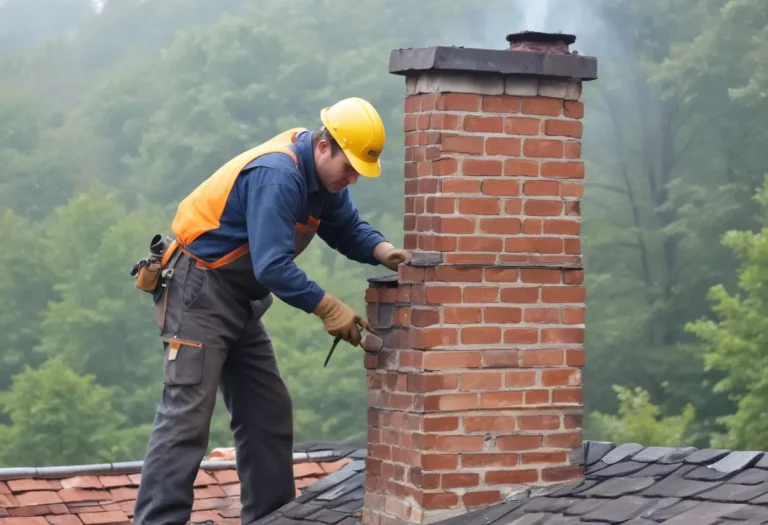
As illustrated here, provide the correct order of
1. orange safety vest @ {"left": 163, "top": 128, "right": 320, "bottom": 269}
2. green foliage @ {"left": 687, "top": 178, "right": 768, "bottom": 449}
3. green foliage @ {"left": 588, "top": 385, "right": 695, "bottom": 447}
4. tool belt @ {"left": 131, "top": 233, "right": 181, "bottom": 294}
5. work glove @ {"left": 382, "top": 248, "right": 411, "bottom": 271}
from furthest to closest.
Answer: green foliage @ {"left": 588, "top": 385, "right": 695, "bottom": 447} → green foliage @ {"left": 687, "top": 178, "right": 768, "bottom": 449} → tool belt @ {"left": 131, "top": 233, "right": 181, "bottom": 294} → work glove @ {"left": 382, "top": 248, "right": 411, "bottom": 271} → orange safety vest @ {"left": 163, "top": 128, "right": 320, "bottom": 269}

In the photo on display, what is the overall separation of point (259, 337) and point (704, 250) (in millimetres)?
29305

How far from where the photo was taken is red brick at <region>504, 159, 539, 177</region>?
488cm

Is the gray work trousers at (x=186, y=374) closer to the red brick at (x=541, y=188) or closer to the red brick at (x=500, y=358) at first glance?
the red brick at (x=500, y=358)

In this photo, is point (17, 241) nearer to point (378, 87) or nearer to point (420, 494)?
point (378, 87)

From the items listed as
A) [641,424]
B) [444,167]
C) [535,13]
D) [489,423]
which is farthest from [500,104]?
[535,13]

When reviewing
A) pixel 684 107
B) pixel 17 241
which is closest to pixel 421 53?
pixel 684 107

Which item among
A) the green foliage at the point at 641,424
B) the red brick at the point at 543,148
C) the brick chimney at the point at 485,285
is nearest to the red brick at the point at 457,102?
the brick chimney at the point at 485,285

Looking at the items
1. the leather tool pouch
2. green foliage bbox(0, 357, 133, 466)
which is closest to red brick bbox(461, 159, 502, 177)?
A: the leather tool pouch

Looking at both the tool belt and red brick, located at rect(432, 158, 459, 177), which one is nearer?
red brick, located at rect(432, 158, 459, 177)

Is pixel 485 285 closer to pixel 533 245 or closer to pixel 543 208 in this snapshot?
pixel 533 245

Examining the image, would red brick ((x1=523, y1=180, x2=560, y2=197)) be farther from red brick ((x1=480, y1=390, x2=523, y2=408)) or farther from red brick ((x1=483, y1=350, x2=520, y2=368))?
red brick ((x1=480, y1=390, x2=523, y2=408))

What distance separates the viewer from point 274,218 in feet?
16.1

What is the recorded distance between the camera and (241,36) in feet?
159

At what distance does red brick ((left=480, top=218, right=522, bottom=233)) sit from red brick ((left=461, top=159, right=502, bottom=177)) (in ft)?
0.53
